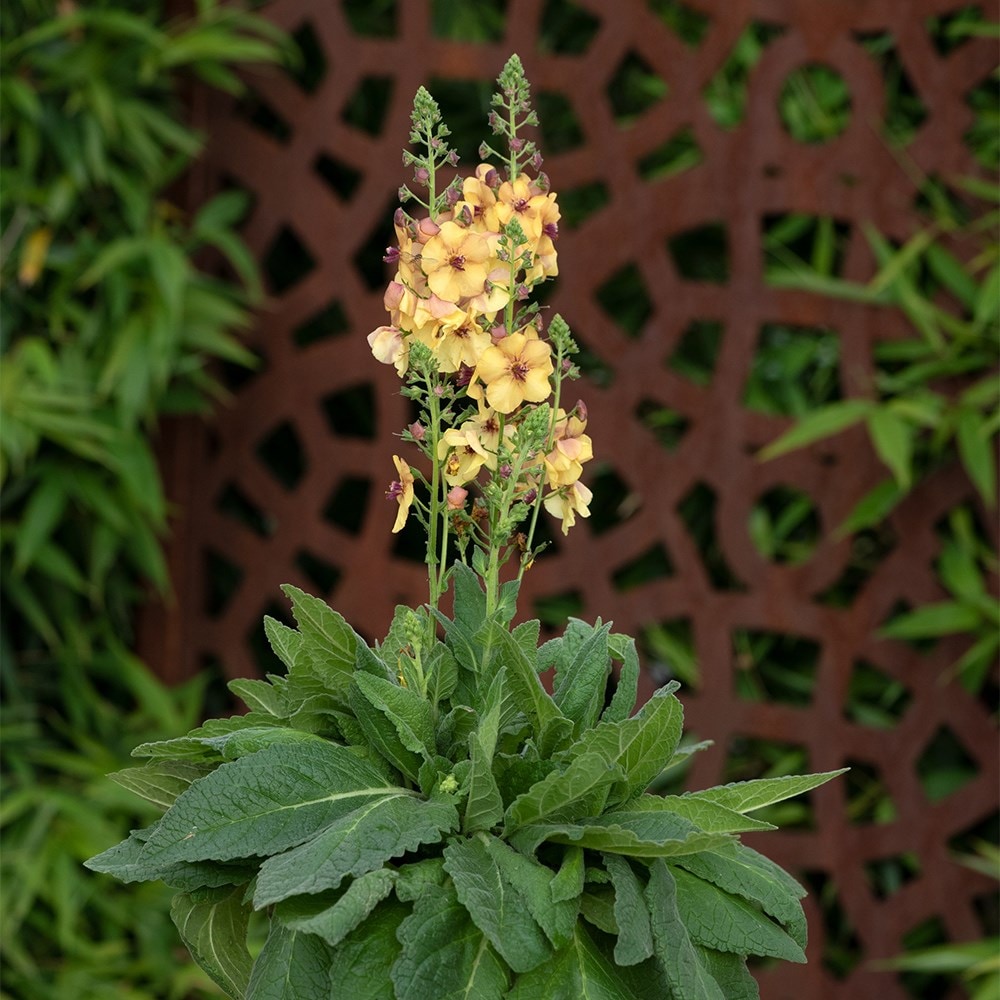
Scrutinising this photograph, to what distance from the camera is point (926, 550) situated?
1902mm

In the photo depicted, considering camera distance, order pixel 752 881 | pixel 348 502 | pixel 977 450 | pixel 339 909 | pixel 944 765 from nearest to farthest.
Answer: pixel 339 909 → pixel 752 881 → pixel 977 450 → pixel 944 765 → pixel 348 502

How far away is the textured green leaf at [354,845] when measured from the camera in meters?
0.70

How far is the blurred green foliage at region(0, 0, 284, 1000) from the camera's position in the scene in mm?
2059

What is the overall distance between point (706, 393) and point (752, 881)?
1237mm

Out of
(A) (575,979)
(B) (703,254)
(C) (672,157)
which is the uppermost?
(C) (672,157)

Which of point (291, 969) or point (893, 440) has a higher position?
point (893, 440)

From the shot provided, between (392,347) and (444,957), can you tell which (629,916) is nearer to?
(444,957)

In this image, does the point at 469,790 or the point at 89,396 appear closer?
the point at 469,790

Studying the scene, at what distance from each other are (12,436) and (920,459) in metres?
1.24

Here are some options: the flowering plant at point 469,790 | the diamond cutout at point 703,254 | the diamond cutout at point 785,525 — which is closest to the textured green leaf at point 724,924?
the flowering plant at point 469,790

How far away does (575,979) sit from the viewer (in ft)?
2.47

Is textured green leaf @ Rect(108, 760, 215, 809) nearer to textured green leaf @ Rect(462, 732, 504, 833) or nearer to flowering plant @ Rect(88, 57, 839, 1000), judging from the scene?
flowering plant @ Rect(88, 57, 839, 1000)

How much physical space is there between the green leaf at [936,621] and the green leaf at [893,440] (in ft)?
0.53

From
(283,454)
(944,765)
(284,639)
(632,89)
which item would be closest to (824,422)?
(944,765)
